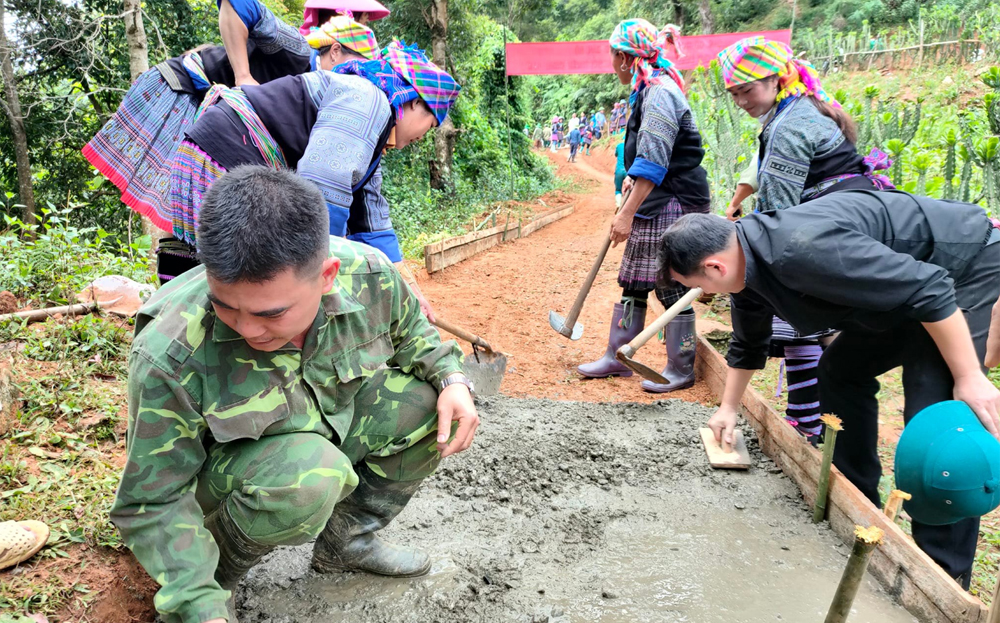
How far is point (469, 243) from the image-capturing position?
7703 millimetres

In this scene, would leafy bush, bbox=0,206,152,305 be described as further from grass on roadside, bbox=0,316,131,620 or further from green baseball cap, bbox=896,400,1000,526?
green baseball cap, bbox=896,400,1000,526

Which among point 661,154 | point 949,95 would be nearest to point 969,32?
point 949,95

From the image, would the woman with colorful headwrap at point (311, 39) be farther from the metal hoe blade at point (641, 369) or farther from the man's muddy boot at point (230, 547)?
the metal hoe blade at point (641, 369)

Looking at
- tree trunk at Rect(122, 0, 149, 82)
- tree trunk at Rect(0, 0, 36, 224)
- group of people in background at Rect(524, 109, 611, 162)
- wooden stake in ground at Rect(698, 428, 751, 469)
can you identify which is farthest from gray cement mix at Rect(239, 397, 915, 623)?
group of people in background at Rect(524, 109, 611, 162)

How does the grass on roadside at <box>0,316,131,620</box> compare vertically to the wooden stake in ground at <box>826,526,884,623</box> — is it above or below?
below

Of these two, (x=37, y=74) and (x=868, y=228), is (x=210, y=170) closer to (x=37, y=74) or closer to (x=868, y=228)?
(x=868, y=228)

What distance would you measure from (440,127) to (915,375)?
9.97 m

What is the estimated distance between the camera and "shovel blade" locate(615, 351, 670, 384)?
349 cm

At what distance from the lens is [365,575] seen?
2.02 m

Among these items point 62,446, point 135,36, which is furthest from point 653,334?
point 135,36

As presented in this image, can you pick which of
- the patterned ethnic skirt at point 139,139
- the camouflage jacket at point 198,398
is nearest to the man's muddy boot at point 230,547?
the camouflage jacket at point 198,398

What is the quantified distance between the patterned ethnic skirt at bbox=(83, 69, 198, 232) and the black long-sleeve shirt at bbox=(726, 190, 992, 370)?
1.92 meters

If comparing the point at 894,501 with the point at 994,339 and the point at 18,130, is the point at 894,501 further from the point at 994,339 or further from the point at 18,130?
the point at 18,130

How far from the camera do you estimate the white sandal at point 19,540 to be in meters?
1.67
